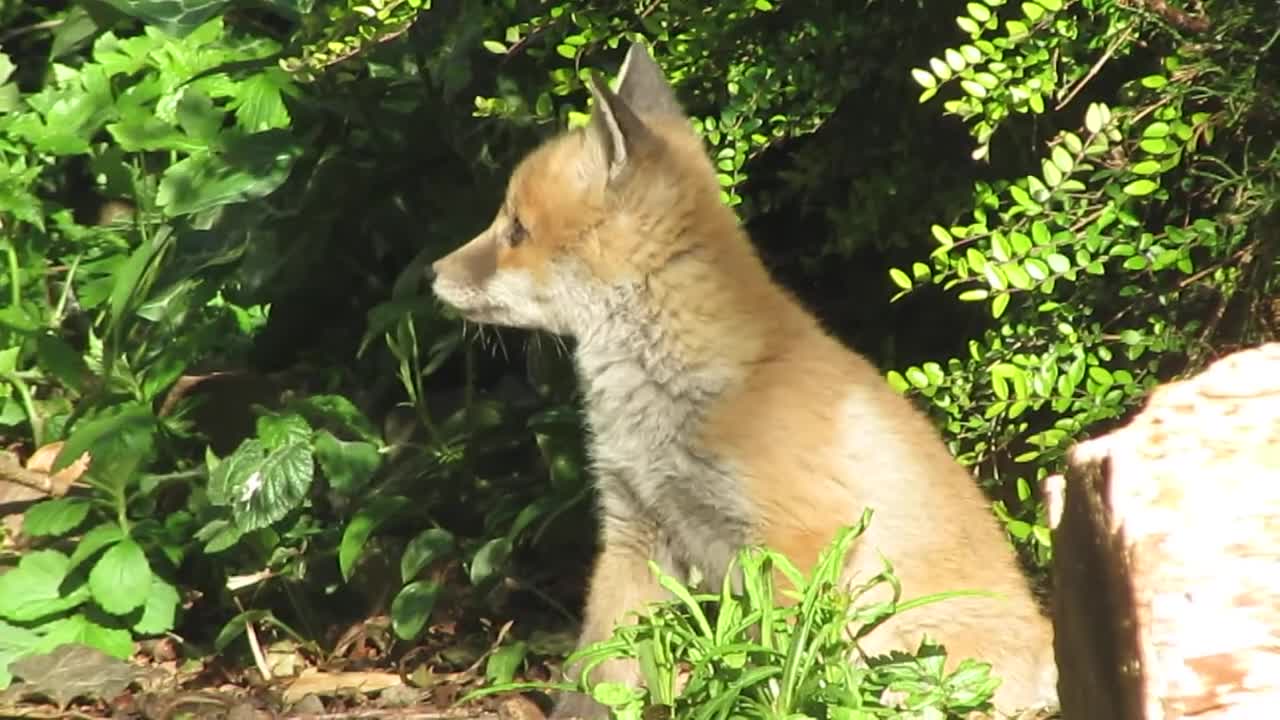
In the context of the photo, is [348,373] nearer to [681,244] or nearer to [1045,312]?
[681,244]

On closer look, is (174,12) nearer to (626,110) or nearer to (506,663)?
(626,110)

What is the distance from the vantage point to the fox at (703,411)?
384 cm

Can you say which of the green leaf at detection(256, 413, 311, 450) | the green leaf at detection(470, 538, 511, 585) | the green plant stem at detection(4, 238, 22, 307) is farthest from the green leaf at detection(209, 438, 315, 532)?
the green plant stem at detection(4, 238, 22, 307)

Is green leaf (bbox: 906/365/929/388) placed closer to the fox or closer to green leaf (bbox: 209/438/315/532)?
the fox

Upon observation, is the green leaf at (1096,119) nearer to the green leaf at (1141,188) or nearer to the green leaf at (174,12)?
the green leaf at (1141,188)

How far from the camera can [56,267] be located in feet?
21.0

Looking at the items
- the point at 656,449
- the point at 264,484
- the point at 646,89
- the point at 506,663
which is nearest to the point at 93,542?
the point at 264,484

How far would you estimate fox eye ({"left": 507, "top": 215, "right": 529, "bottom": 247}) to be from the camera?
14.4ft

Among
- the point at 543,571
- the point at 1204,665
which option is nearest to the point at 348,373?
the point at 543,571

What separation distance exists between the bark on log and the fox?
1258mm

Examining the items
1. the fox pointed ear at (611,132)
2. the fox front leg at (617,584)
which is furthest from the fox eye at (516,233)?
the fox front leg at (617,584)

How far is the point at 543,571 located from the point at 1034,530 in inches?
64.4

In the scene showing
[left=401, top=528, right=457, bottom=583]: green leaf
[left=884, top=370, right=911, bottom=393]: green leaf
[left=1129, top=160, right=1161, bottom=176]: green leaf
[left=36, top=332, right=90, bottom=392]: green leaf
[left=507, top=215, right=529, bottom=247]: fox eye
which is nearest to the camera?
[left=1129, top=160, right=1161, bottom=176]: green leaf

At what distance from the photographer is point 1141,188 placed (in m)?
4.12
